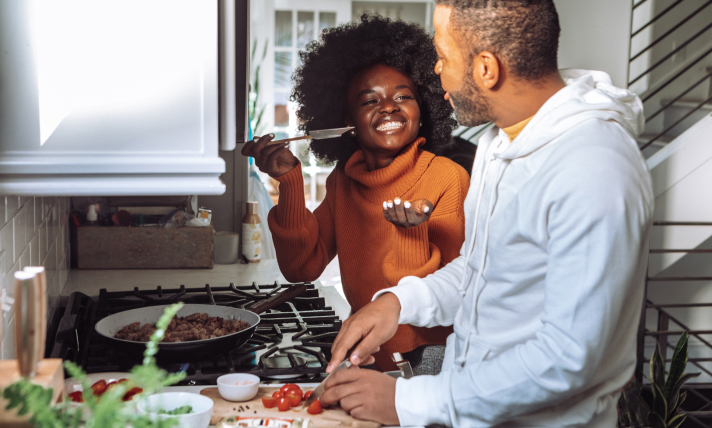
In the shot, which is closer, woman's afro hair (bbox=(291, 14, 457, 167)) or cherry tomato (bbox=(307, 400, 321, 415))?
cherry tomato (bbox=(307, 400, 321, 415))

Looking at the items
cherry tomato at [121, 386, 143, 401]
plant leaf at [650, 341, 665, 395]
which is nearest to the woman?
cherry tomato at [121, 386, 143, 401]

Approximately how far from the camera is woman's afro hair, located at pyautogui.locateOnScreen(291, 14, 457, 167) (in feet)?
6.57

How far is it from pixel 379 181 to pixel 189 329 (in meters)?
0.72

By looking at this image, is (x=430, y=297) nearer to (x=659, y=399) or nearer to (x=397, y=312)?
(x=397, y=312)

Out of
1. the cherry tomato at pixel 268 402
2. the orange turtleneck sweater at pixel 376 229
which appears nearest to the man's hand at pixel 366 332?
the cherry tomato at pixel 268 402

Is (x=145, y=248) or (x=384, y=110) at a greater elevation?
(x=384, y=110)

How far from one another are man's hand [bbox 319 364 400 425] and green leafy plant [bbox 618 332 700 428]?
5.45 ft

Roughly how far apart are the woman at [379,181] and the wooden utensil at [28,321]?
99 centimetres

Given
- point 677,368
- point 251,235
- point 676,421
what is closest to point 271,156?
point 251,235

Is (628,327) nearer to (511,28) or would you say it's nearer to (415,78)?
(511,28)

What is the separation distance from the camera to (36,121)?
0.90m

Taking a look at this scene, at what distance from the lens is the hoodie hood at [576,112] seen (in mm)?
944

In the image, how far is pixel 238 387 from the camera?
1171 mm

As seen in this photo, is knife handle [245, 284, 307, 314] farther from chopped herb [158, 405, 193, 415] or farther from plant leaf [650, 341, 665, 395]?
plant leaf [650, 341, 665, 395]
